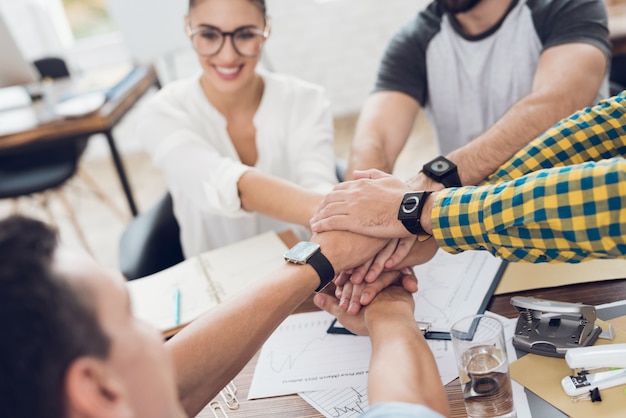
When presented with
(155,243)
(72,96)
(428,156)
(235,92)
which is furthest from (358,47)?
(155,243)

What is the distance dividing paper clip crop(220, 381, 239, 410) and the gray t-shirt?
1215 mm

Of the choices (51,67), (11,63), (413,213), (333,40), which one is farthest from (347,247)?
(333,40)

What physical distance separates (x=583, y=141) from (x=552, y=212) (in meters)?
0.40

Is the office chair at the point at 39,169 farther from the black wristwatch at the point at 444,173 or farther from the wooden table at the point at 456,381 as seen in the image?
the wooden table at the point at 456,381

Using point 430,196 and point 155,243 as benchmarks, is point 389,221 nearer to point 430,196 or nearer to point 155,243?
point 430,196

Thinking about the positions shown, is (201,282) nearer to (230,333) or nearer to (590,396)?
(230,333)

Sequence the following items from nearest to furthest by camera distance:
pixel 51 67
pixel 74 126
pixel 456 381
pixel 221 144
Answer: pixel 456 381
pixel 221 144
pixel 74 126
pixel 51 67

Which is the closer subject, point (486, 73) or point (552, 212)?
point (552, 212)

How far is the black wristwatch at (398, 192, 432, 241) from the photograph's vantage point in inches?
49.7

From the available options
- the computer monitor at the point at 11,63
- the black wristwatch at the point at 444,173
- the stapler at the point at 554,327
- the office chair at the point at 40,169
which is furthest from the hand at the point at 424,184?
the computer monitor at the point at 11,63

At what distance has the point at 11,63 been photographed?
2.95 m

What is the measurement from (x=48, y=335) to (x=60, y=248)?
0.37 ft

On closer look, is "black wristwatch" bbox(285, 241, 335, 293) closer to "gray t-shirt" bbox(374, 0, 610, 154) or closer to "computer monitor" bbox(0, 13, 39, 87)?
"gray t-shirt" bbox(374, 0, 610, 154)

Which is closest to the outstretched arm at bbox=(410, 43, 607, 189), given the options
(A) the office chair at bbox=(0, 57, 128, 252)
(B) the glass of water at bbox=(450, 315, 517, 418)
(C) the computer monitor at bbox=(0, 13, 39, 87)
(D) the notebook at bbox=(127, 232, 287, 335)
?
(D) the notebook at bbox=(127, 232, 287, 335)
